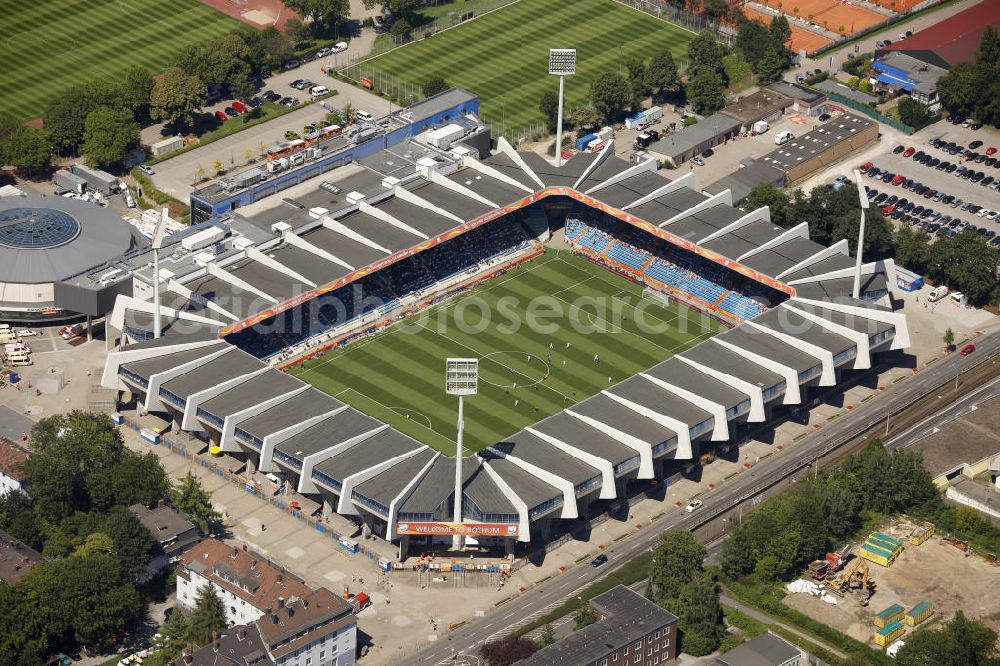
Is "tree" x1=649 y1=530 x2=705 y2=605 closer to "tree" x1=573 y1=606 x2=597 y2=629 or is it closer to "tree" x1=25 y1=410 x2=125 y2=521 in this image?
"tree" x1=573 y1=606 x2=597 y2=629

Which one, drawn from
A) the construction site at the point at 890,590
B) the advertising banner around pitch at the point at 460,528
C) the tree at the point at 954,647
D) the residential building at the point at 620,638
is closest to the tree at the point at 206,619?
the advertising banner around pitch at the point at 460,528

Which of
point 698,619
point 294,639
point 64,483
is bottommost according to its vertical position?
point 698,619

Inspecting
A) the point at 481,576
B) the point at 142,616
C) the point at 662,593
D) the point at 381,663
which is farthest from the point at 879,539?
the point at 142,616

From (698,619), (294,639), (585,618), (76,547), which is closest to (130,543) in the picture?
(76,547)

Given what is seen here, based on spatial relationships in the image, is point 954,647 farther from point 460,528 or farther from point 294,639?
point 294,639

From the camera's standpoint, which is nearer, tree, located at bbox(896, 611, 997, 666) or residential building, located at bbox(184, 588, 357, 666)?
residential building, located at bbox(184, 588, 357, 666)

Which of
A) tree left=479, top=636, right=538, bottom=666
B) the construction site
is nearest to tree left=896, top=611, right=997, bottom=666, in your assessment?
the construction site

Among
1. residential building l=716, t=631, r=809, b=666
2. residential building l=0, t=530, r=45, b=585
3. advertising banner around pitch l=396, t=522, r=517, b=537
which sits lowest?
residential building l=0, t=530, r=45, b=585
